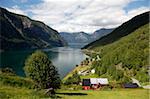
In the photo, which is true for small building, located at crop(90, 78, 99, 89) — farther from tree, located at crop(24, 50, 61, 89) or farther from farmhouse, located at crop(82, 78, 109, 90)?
tree, located at crop(24, 50, 61, 89)

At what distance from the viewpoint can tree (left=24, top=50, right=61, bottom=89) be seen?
61531 millimetres

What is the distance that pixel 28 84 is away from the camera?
47688 millimetres

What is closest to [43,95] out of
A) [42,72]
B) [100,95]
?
[100,95]

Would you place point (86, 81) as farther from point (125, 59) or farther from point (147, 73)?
point (125, 59)

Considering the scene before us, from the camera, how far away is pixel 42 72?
64.8 metres

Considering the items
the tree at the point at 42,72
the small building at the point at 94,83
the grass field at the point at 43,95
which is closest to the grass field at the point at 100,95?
the grass field at the point at 43,95

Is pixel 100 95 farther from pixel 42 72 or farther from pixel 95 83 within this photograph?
pixel 95 83

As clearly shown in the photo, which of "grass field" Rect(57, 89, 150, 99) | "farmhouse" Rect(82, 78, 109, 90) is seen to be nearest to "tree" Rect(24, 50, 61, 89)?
"grass field" Rect(57, 89, 150, 99)

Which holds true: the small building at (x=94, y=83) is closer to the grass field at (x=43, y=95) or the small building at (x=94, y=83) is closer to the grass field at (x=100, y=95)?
the grass field at (x=100, y=95)

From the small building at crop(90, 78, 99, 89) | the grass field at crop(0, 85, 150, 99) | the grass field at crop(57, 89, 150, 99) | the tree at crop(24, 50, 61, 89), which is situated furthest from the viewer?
the small building at crop(90, 78, 99, 89)

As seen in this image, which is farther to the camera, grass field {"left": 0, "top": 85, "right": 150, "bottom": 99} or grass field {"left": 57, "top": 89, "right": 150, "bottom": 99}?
grass field {"left": 57, "top": 89, "right": 150, "bottom": 99}

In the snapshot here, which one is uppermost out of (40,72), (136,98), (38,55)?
(38,55)

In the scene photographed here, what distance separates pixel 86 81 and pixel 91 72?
61.4 m

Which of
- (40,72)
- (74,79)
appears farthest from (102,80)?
(40,72)
